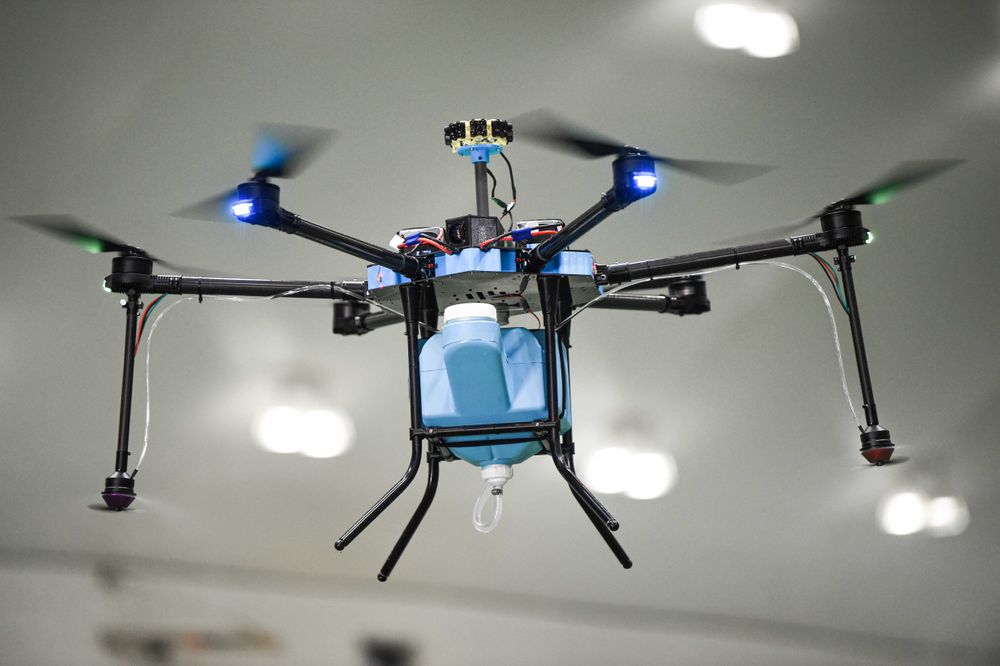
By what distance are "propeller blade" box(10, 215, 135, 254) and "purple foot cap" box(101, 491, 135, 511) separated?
1.93ft

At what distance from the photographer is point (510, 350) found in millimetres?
2324

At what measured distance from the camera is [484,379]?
2.23 m

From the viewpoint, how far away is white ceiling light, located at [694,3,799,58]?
3902 millimetres

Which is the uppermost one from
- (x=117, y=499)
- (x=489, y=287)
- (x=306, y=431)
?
(x=306, y=431)

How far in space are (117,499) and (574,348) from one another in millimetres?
2549

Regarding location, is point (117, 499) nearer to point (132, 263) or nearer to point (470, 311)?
point (132, 263)

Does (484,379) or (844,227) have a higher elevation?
(844,227)

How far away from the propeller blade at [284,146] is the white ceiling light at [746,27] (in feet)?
7.58

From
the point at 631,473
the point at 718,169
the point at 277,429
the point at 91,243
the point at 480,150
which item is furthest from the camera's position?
the point at 631,473

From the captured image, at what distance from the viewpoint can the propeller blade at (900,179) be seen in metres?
2.38

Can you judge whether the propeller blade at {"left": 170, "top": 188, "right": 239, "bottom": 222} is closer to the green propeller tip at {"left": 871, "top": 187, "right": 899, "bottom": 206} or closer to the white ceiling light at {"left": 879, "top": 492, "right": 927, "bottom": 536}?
the green propeller tip at {"left": 871, "top": 187, "right": 899, "bottom": 206}

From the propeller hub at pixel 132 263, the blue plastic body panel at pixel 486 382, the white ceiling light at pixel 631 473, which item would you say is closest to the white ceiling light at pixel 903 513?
the white ceiling light at pixel 631 473

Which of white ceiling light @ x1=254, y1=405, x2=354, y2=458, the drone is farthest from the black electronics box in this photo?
white ceiling light @ x1=254, y1=405, x2=354, y2=458

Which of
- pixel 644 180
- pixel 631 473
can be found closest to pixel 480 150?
pixel 644 180
